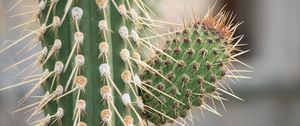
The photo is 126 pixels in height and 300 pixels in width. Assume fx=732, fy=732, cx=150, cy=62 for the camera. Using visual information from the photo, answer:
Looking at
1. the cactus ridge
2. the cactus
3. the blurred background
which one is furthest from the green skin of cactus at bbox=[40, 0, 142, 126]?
the blurred background

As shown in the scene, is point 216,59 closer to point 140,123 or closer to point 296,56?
point 140,123

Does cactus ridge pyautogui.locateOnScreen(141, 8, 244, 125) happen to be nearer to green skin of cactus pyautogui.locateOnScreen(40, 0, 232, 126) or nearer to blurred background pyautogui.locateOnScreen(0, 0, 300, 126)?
green skin of cactus pyautogui.locateOnScreen(40, 0, 232, 126)

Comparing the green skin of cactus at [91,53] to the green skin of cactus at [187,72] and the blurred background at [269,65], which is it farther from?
the blurred background at [269,65]

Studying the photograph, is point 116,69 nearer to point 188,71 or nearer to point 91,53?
point 91,53

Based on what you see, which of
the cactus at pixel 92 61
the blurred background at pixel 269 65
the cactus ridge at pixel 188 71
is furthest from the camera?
the blurred background at pixel 269 65

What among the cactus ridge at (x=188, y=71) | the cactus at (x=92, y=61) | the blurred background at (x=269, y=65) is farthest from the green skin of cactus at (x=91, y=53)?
the blurred background at (x=269, y=65)
